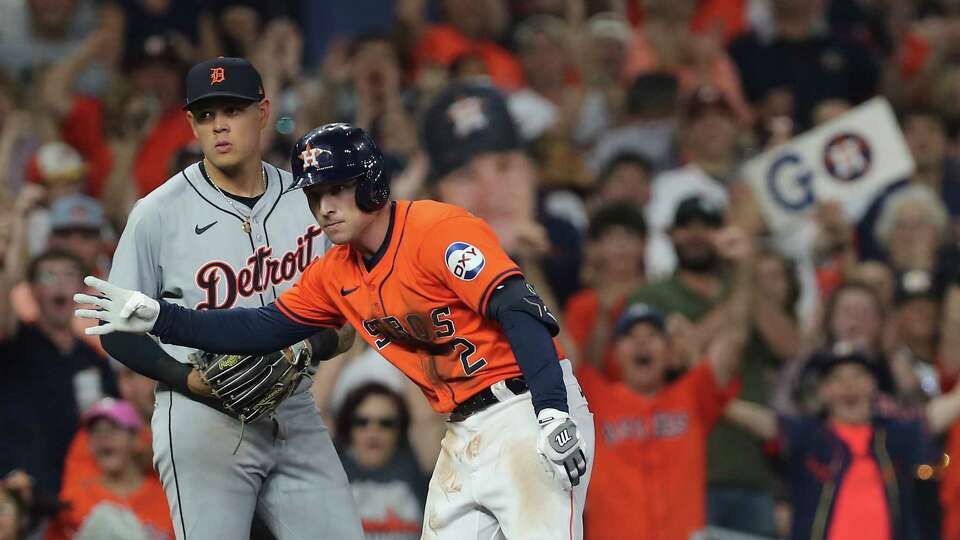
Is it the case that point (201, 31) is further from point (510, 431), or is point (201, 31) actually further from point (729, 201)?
point (510, 431)

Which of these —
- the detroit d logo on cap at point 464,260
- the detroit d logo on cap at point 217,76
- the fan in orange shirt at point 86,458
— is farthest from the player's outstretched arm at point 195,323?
the fan in orange shirt at point 86,458

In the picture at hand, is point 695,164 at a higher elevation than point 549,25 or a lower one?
lower

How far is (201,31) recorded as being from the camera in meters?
11.4

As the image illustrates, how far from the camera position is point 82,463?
25.2 ft

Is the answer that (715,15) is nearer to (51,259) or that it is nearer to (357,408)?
(357,408)

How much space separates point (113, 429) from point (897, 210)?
5.24 meters

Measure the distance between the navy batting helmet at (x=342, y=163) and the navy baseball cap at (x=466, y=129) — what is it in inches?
156

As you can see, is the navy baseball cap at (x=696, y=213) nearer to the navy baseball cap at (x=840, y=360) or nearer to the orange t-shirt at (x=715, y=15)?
the navy baseball cap at (x=840, y=360)

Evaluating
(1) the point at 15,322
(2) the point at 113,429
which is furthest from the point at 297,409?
(1) the point at 15,322

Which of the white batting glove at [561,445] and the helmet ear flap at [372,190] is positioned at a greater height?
the helmet ear flap at [372,190]

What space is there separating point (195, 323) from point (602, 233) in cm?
417

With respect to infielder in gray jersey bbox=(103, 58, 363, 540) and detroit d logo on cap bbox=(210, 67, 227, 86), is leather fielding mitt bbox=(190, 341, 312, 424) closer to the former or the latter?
infielder in gray jersey bbox=(103, 58, 363, 540)

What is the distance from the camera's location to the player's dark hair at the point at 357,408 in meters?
8.24

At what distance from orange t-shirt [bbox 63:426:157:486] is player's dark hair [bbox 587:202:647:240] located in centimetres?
288
